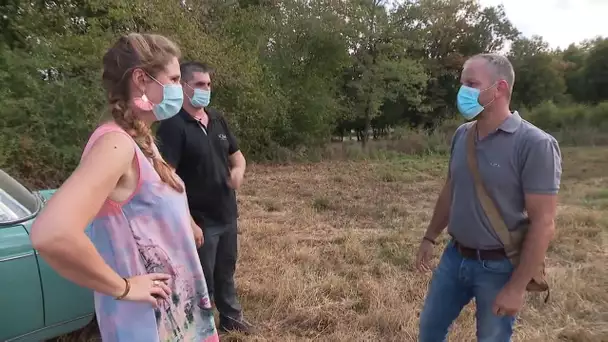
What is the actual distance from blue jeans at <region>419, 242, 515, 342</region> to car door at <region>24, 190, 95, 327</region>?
72.8 inches

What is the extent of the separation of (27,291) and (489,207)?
2261 millimetres

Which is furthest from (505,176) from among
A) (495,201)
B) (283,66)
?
(283,66)

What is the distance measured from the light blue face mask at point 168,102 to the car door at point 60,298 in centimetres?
133

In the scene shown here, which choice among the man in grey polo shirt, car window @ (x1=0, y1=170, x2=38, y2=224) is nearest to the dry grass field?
the man in grey polo shirt

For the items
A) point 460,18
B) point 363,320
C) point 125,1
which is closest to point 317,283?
point 363,320

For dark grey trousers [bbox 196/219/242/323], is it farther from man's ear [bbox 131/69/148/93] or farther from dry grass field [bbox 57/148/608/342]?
man's ear [bbox 131/69/148/93]

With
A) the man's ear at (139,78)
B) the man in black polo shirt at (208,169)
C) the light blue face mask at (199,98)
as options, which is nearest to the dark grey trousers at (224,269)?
the man in black polo shirt at (208,169)

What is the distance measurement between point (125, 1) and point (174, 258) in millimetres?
10304

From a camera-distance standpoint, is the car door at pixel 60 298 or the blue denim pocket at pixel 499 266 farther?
the car door at pixel 60 298

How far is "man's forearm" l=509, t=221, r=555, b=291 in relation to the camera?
2221mm

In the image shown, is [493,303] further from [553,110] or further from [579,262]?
[553,110]

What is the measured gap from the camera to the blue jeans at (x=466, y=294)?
7.94ft

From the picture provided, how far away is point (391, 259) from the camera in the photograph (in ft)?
17.9

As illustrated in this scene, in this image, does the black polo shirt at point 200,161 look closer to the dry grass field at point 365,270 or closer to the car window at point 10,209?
the car window at point 10,209
